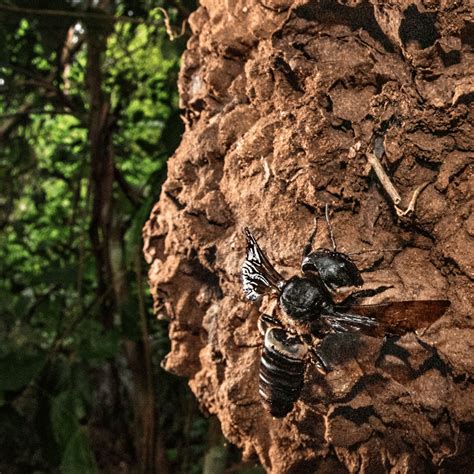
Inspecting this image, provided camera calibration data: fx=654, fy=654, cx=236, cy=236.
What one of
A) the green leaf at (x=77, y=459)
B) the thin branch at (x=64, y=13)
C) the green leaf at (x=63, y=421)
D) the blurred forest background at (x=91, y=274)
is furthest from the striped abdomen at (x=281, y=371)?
the thin branch at (x=64, y=13)

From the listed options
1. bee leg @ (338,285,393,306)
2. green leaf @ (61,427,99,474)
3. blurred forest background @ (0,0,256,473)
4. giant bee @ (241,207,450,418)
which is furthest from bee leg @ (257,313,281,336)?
green leaf @ (61,427,99,474)

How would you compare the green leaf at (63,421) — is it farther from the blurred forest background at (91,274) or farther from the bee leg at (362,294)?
the bee leg at (362,294)

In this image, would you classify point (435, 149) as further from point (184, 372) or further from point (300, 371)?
point (184, 372)

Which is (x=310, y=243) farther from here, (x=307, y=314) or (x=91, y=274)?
(x=91, y=274)

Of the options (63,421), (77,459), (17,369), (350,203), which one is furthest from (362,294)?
(17,369)

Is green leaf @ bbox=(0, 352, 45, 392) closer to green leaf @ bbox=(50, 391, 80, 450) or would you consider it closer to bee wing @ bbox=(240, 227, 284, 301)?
green leaf @ bbox=(50, 391, 80, 450)
